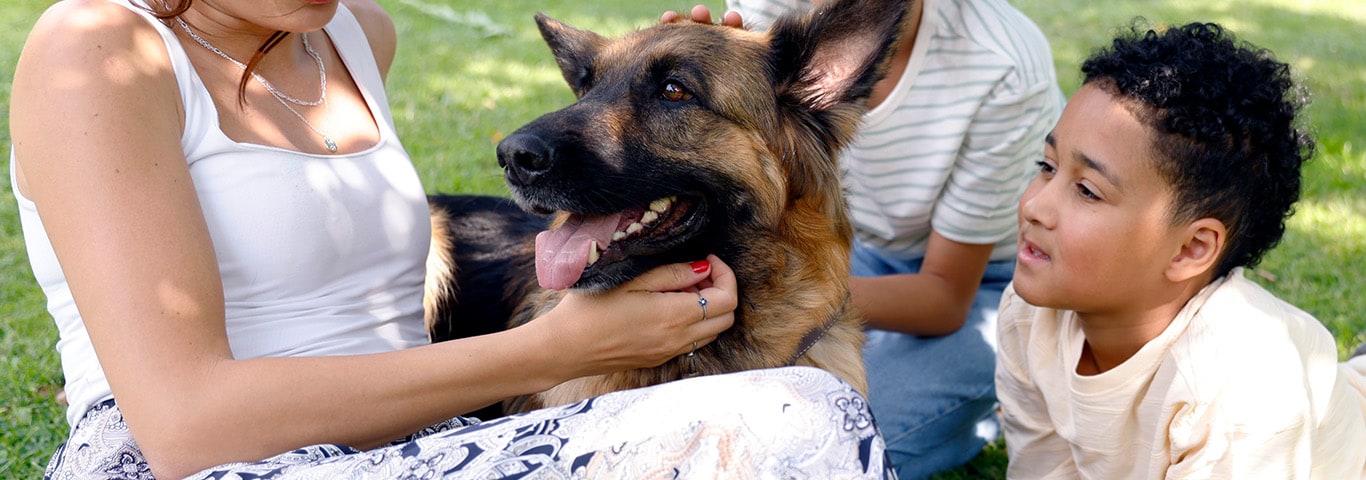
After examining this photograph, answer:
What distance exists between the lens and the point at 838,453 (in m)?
2.04

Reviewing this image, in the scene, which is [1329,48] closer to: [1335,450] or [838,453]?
[1335,450]

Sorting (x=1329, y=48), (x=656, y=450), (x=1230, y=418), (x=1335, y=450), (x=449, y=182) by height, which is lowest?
(x=1329, y=48)

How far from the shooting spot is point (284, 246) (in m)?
2.40

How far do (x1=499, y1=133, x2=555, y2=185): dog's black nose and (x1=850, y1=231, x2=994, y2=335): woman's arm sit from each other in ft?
4.20

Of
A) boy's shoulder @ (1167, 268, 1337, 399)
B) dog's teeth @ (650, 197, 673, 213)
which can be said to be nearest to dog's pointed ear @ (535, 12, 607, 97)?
dog's teeth @ (650, 197, 673, 213)

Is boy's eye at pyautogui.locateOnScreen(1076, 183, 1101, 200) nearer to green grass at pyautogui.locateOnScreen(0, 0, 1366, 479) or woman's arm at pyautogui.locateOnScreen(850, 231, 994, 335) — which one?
woman's arm at pyautogui.locateOnScreen(850, 231, 994, 335)

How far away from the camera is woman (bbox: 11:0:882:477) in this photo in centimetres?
203

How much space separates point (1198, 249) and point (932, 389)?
49.6 inches

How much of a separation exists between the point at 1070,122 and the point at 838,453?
1.27m

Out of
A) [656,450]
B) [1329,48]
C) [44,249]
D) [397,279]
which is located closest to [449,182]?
[397,279]

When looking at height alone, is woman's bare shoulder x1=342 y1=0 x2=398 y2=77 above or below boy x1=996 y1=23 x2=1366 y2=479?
above

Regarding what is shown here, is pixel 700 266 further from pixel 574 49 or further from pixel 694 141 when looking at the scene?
pixel 574 49

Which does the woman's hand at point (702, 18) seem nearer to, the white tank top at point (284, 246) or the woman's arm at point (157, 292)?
the white tank top at point (284, 246)

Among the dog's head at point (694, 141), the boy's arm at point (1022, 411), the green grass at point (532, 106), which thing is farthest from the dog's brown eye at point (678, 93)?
the green grass at point (532, 106)
